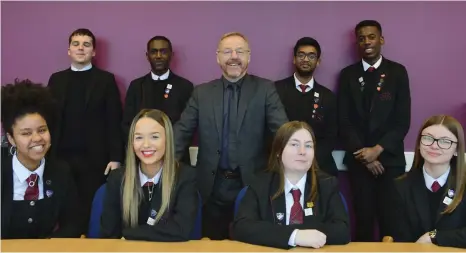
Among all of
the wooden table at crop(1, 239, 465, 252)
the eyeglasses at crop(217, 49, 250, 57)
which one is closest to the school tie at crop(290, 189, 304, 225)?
the wooden table at crop(1, 239, 465, 252)

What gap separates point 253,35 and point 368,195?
57.5 inches

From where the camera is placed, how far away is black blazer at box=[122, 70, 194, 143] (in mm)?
3619

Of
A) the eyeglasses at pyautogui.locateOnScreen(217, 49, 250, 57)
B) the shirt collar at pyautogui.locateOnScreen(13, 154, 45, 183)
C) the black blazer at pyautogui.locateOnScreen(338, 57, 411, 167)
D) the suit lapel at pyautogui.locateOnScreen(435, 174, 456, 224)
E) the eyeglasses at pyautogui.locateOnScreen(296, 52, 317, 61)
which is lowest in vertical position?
the suit lapel at pyautogui.locateOnScreen(435, 174, 456, 224)

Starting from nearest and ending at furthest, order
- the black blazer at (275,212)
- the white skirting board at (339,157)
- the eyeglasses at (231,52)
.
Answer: the black blazer at (275,212)
the eyeglasses at (231,52)
the white skirting board at (339,157)

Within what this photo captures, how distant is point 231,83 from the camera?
3027mm

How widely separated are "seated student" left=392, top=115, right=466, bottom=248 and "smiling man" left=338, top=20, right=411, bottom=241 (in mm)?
985

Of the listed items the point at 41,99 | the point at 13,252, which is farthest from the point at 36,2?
the point at 13,252

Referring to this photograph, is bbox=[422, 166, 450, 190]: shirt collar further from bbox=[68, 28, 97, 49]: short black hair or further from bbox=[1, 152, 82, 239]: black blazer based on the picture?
bbox=[68, 28, 97, 49]: short black hair

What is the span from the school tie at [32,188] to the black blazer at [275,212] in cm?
95

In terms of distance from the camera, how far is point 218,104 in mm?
3021

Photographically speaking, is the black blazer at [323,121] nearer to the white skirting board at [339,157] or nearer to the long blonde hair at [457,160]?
the white skirting board at [339,157]

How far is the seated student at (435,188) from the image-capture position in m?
2.38

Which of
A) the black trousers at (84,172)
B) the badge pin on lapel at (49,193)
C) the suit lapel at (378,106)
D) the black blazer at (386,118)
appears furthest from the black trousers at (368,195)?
the badge pin on lapel at (49,193)

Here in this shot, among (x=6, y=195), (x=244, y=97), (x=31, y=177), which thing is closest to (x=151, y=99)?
(x=244, y=97)
